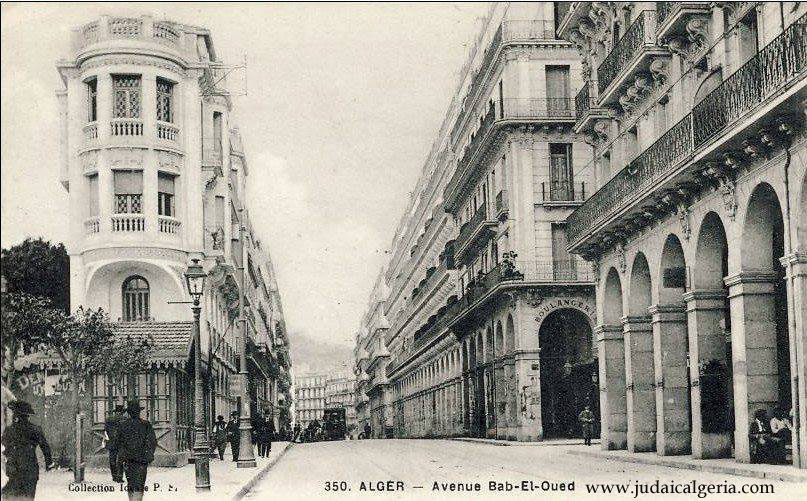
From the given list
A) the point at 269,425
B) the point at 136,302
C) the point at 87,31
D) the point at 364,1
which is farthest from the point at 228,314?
the point at 364,1

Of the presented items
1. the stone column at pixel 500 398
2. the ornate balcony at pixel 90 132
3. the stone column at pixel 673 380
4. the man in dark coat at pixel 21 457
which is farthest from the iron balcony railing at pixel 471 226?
the man in dark coat at pixel 21 457

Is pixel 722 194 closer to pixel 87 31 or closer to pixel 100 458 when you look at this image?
pixel 100 458

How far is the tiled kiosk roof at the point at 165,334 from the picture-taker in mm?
31031

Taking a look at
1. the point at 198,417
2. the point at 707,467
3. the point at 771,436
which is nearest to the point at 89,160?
the point at 198,417

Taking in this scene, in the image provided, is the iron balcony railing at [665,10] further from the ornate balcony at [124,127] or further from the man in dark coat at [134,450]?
the man in dark coat at [134,450]

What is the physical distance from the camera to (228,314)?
51.0 m

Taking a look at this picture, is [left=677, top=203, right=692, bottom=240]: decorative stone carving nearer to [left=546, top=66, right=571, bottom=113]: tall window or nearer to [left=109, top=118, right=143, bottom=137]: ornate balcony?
[left=109, top=118, right=143, bottom=137]: ornate balcony

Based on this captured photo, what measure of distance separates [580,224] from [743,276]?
12222mm

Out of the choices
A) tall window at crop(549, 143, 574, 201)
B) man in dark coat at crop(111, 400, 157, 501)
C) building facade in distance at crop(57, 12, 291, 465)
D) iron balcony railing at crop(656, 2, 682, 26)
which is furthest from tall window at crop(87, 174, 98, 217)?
man in dark coat at crop(111, 400, 157, 501)

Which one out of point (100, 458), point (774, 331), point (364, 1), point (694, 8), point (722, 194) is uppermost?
point (694, 8)

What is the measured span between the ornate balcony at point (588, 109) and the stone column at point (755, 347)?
11544 mm

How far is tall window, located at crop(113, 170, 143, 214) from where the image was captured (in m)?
33.6

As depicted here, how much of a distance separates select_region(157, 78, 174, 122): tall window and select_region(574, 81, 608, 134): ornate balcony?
11.7 meters

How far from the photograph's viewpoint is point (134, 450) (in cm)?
1553
